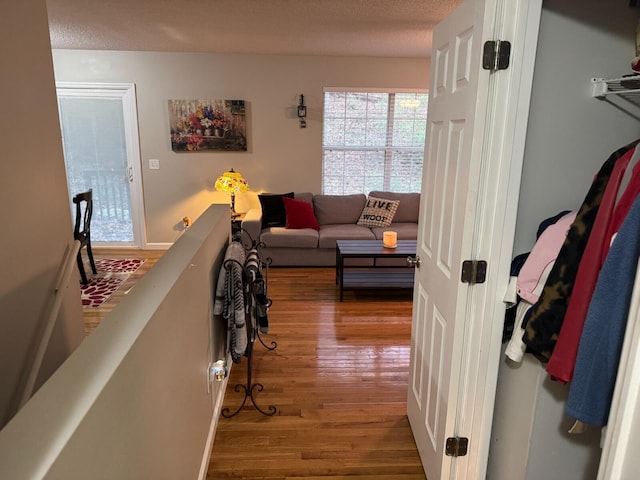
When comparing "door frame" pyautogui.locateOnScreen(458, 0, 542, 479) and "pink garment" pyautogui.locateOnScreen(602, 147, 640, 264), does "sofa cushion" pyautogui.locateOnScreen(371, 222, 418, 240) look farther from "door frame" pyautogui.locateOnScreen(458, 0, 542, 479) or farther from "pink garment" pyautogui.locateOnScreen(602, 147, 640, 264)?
"pink garment" pyautogui.locateOnScreen(602, 147, 640, 264)

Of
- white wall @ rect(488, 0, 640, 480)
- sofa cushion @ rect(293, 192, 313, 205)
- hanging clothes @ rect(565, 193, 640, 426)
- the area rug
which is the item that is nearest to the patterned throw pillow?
sofa cushion @ rect(293, 192, 313, 205)

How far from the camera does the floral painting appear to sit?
5.11 metres

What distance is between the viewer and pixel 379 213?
16.6ft

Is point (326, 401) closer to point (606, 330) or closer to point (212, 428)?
point (212, 428)

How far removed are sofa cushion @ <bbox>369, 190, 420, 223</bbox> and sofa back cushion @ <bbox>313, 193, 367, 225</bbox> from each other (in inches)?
11.4

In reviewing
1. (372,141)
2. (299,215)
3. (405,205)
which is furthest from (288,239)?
(372,141)

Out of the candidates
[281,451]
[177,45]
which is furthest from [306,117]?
[281,451]

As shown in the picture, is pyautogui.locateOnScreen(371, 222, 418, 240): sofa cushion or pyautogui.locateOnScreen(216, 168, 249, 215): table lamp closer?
pyautogui.locateOnScreen(371, 222, 418, 240): sofa cushion

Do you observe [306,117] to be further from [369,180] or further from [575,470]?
[575,470]

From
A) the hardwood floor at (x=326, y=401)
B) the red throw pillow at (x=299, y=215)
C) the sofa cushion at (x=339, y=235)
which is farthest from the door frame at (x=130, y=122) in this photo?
the hardwood floor at (x=326, y=401)

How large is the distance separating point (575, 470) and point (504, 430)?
0.25m

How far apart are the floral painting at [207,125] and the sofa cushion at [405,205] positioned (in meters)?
1.89

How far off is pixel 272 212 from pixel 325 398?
2.88m

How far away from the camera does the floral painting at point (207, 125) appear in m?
5.11
